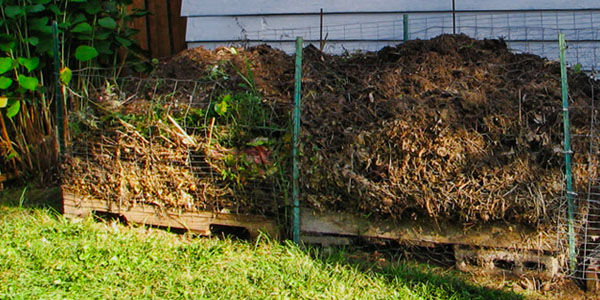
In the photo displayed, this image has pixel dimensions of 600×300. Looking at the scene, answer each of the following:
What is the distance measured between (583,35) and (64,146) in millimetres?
4562

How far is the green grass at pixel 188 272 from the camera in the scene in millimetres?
3449

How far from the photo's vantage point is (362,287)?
353cm

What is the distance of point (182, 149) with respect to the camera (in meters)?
4.29

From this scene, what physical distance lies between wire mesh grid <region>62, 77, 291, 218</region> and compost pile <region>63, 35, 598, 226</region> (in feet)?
0.03

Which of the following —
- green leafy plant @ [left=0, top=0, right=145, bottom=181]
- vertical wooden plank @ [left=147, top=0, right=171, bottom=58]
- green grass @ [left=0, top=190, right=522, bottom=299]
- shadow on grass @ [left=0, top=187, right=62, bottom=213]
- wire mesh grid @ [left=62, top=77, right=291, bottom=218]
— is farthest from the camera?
vertical wooden plank @ [left=147, top=0, right=171, bottom=58]

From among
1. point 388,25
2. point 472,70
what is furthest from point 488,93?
point 388,25

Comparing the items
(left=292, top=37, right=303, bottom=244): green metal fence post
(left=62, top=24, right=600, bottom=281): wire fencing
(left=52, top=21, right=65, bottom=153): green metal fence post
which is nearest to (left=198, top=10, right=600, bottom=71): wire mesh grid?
(left=62, top=24, right=600, bottom=281): wire fencing

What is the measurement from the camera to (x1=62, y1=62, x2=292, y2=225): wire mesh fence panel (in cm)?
416

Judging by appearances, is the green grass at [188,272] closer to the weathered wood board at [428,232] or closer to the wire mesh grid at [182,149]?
the weathered wood board at [428,232]

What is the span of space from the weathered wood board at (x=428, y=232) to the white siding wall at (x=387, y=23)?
2.08 meters

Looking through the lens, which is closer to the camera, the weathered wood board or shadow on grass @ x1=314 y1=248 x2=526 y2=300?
shadow on grass @ x1=314 y1=248 x2=526 y2=300

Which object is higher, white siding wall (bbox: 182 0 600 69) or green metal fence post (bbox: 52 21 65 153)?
white siding wall (bbox: 182 0 600 69)

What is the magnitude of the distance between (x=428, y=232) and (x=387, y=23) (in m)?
2.52

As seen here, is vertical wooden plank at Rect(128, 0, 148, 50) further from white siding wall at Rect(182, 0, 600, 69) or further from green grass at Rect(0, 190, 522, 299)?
green grass at Rect(0, 190, 522, 299)
